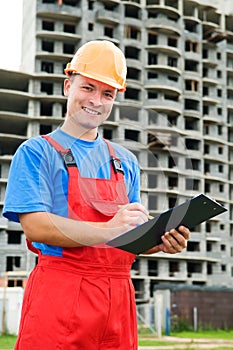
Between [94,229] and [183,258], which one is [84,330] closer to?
[94,229]

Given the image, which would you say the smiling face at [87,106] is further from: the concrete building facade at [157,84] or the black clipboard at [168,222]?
the concrete building facade at [157,84]

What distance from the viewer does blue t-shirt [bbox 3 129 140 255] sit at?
1791mm

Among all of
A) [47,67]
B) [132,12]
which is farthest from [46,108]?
[132,12]

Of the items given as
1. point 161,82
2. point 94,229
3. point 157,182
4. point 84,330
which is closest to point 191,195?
point 157,182

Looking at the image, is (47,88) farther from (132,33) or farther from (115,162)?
(115,162)

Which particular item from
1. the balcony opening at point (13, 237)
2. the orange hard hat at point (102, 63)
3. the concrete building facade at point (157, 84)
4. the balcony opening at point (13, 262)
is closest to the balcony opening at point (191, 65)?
the concrete building facade at point (157, 84)

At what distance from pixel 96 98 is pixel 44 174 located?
27 centimetres

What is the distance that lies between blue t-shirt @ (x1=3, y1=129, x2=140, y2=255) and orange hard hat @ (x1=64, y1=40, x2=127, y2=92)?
197 millimetres

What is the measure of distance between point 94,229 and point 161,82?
40583mm

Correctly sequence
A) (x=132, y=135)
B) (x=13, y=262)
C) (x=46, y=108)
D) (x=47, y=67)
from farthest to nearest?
(x=47, y=67) → (x=46, y=108) → (x=13, y=262) → (x=132, y=135)

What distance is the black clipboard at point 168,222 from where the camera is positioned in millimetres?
1632

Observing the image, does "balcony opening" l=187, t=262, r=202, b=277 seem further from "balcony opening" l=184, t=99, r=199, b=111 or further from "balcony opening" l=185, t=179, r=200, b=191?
"balcony opening" l=185, t=179, r=200, b=191

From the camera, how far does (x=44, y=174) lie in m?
1.81

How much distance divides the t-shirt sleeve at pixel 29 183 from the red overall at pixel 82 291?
0.06 m
